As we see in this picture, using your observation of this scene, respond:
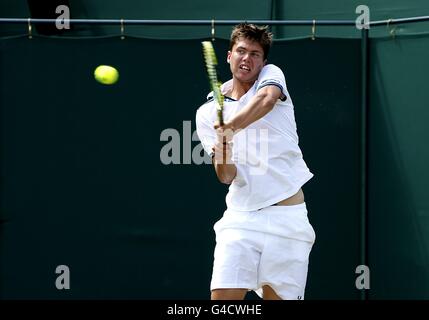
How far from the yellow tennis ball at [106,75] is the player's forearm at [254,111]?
1.71 metres

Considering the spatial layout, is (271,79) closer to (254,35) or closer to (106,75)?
(254,35)

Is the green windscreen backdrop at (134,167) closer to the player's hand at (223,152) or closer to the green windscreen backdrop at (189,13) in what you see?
the green windscreen backdrop at (189,13)

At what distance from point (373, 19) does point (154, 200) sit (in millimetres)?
1854

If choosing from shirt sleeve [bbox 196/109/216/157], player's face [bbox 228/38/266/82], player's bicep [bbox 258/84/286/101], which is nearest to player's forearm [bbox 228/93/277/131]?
player's bicep [bbox 258/84/286/101]

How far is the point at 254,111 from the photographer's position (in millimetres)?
4523

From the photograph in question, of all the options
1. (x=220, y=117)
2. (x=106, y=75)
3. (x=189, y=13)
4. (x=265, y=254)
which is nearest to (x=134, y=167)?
(x=106, y=75)

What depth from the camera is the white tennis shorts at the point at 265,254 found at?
4.66 meters

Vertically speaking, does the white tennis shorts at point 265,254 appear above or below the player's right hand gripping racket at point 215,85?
below

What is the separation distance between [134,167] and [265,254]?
1.78 meters

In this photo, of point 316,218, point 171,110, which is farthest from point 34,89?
point 316,218

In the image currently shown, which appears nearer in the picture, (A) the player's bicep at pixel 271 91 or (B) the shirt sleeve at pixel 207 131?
(A) the player's bicep at pixel 271 91

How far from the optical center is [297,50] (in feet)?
20.6

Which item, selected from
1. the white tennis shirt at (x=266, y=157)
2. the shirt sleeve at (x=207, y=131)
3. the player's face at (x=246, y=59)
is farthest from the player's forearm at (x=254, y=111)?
the shirt sleeve at (x=207, y=131)

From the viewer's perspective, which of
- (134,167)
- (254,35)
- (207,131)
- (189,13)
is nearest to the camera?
(254,35)
